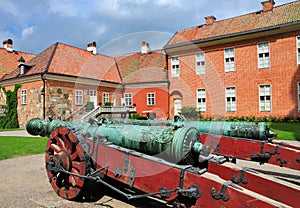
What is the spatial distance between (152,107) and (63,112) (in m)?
7.12

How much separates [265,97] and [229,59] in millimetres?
3602

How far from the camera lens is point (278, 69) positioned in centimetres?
1673

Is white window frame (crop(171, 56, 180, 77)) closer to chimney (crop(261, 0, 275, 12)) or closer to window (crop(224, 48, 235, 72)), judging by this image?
window (crop(224, 48, 235, 72))

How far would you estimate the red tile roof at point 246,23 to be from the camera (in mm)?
16656

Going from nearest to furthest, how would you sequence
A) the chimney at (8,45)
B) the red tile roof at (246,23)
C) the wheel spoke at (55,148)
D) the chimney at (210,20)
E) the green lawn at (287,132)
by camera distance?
the wheel spoke at (55,148)
the green lawn at (287,132)
the red tile roof at (246,23)
the chimney at (210,20)
the chimney at (8,45)

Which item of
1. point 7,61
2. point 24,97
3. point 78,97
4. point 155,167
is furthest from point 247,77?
point 7,61

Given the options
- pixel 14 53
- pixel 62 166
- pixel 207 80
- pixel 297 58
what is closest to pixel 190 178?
pixel 62 166

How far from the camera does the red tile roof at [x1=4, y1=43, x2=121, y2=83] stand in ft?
64.1

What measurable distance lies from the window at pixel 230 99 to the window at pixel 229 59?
141cm

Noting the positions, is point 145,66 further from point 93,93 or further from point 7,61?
point 7,61

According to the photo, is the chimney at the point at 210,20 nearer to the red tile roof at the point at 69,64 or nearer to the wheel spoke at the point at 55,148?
the red tile roof at the point at 69,64

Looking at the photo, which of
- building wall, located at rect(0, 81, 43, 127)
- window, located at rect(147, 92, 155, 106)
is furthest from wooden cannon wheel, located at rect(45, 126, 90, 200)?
→ window, located at rect(147, 92, 155, 106)

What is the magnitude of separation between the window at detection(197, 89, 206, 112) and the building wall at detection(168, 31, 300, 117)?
302mm

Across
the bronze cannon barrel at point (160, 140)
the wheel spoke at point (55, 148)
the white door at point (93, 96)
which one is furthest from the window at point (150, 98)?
the bronze cannon barrel at point (160, 140)
